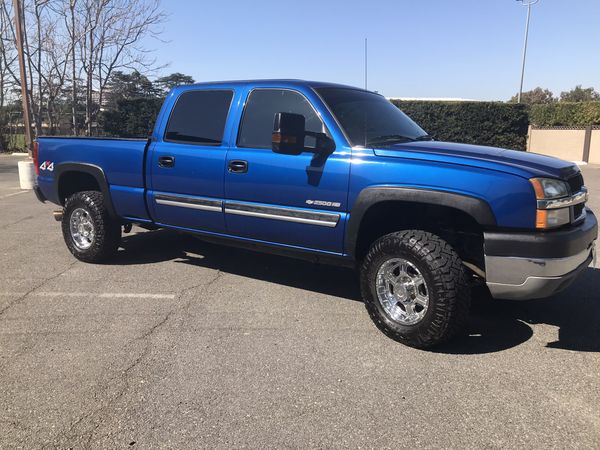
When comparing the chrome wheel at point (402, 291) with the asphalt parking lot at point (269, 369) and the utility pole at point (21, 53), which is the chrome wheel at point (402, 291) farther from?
the utility pole at point (21, 53)

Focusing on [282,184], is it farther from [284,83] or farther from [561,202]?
[561,202]

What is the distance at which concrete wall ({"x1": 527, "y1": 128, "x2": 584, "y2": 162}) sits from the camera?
24.1m

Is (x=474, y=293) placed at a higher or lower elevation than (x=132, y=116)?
lower

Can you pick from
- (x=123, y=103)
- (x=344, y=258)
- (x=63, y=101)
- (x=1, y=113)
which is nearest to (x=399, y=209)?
(x=344, y=258)

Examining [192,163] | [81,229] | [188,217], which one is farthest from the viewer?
[81,229]

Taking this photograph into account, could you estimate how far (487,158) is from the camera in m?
3.66

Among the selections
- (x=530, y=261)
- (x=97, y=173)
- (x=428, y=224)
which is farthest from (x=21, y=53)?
(x=530, y=261)

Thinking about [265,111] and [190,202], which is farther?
[190,202]

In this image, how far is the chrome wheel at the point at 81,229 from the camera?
6032 mm

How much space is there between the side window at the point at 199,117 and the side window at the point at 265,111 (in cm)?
28

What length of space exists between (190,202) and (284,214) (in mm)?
1146

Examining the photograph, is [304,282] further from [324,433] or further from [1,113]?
[1,113]

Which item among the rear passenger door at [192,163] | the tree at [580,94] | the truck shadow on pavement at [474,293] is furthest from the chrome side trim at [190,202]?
the tree at [580,94]

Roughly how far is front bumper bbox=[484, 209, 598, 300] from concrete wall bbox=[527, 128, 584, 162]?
2326 centimetres
